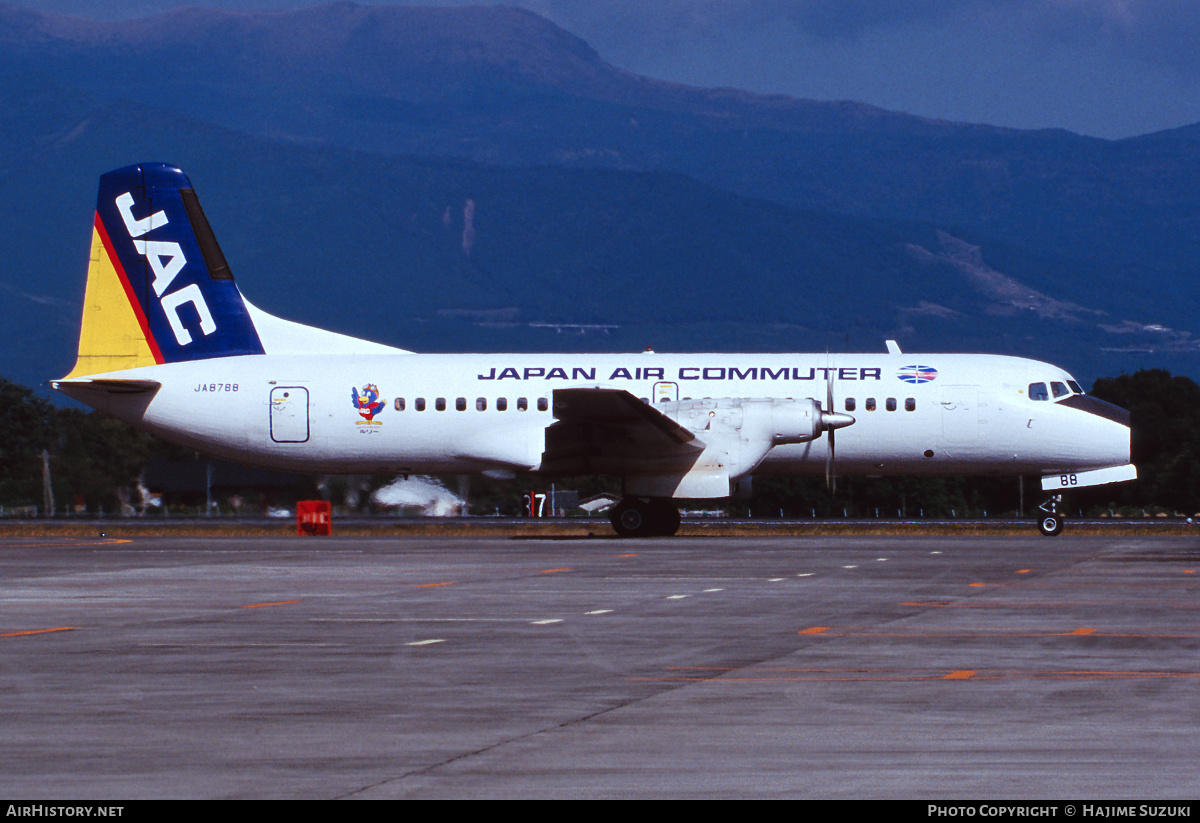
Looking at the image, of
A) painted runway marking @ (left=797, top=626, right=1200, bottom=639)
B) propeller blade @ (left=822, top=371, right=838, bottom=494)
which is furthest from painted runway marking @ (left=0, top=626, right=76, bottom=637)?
propeller blade @ (left=822, top=371, right=838, bottom=494)

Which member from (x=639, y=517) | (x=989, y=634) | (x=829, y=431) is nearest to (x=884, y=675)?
(x=989, y=634)

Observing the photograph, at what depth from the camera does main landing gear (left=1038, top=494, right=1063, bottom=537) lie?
35188 mm

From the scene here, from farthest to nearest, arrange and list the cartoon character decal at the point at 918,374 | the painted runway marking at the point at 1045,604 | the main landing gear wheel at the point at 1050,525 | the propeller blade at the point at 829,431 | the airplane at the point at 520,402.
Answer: the main landing gear wheel at the point at 1050,525, the cartoon character decal at the point at 918,374, the propeller blade at the point at 829,431, the airplane at the point at 520,402, the painted runway marking at the point at 1045,604

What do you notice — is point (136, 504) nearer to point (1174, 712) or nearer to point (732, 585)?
point (732, 585)

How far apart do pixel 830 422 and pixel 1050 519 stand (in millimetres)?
6020

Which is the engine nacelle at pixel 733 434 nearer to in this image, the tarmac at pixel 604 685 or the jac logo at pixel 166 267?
the tarmac at pixel 604 685

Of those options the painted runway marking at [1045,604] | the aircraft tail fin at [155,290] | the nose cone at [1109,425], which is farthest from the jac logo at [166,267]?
the painted runway marking at [1045,604]

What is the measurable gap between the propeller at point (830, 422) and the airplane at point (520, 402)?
54mm

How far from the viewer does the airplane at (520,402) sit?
3372 cm

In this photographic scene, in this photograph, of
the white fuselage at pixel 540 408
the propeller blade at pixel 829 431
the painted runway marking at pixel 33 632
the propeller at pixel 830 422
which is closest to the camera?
the painted runway marking at pixel 33 632

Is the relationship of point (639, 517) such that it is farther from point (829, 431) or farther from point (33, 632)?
point (33, 632)

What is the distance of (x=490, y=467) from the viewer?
36.0 m

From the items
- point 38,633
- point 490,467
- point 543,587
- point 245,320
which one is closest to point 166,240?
point 245,320

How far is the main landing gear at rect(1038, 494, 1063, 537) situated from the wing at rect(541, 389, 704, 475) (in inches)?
328
